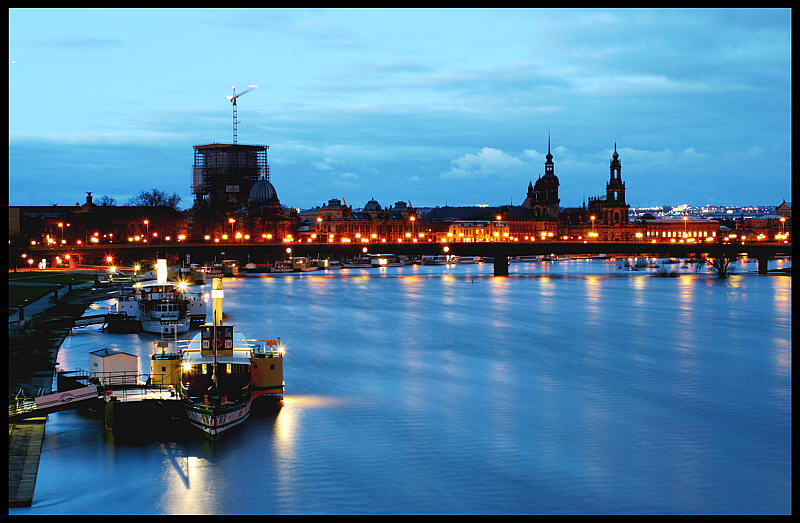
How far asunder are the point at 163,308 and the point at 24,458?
40820mm

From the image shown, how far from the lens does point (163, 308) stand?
2726 inches

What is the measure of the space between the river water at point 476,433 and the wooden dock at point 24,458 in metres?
0.48

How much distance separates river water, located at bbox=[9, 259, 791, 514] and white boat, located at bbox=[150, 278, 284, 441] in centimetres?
91

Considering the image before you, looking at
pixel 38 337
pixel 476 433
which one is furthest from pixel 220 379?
pixel 38 337

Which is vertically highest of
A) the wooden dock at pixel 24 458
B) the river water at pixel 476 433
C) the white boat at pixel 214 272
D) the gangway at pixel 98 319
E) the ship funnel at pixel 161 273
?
the ship funnel at pixel 161 273

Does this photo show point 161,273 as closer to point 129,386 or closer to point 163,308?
point 163,308

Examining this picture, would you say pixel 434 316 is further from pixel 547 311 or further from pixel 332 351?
pixel 332 351

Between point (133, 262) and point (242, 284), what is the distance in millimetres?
40737

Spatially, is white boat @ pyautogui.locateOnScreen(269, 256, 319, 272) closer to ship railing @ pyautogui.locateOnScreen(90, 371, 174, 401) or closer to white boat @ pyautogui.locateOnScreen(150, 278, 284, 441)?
white boat @ pyautogui.locateOnScreen(150, 278, 284, 441)

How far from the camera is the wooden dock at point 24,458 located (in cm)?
2536

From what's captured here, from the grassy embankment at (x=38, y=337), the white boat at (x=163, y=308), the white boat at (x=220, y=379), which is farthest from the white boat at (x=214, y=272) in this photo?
the white boat at (x=220, y=379)

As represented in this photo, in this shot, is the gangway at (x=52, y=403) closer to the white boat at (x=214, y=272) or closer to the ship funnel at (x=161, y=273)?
the ship funnel at (x=161, y=273)
